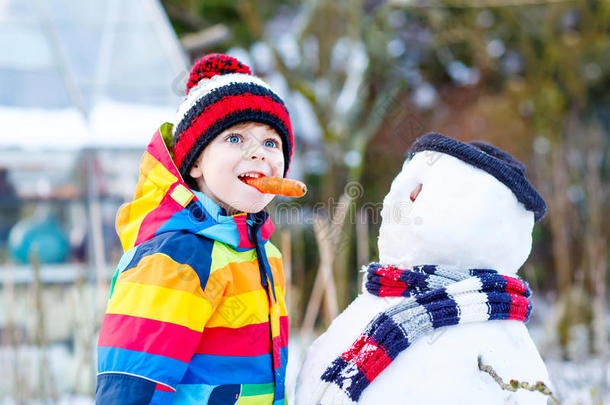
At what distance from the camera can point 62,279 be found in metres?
3.14

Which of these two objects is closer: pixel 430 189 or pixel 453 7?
pixel 430 189

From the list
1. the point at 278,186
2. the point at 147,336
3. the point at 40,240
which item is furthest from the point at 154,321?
the point at 40,240

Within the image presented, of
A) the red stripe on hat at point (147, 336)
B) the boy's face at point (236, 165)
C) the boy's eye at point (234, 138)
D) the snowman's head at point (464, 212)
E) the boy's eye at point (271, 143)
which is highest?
the boy's eye at point (271, 143)

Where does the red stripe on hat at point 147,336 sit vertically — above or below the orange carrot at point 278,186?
below

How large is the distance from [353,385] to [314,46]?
16.3 ft

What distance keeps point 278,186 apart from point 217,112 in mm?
179

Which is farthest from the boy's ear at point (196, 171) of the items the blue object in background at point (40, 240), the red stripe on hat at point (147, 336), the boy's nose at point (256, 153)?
the blue object in background at point (40, 240)

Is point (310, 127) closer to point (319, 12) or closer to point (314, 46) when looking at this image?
point (314, 46)

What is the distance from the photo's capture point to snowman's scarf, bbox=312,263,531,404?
0.97 m

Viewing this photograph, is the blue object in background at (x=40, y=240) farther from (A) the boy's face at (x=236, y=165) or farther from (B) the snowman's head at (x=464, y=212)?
(B) the snowman's head at (x=464, y=212)

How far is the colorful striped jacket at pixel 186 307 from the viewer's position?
877mm

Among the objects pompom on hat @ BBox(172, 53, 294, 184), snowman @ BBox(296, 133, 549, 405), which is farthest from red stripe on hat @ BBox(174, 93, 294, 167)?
snowman @ BBox(296, 133, 549, 405)

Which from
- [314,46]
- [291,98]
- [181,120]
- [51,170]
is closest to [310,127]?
[291,98]

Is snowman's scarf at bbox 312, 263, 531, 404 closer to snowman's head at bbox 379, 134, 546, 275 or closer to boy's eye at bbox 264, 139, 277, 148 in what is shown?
snowman's head at bbox 379, 134, 546, 275
